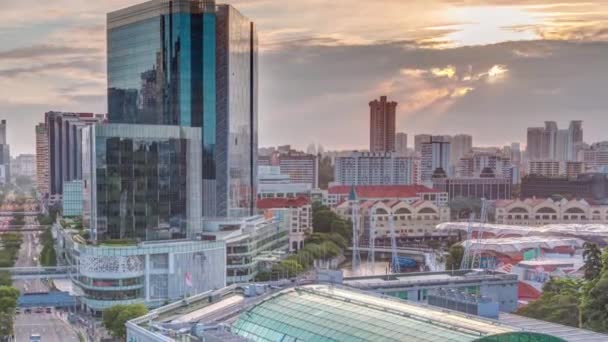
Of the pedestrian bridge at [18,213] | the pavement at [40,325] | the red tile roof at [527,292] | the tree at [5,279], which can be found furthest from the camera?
the pedestrian bridge at [18,213]

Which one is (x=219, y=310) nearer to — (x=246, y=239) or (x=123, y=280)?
(x=123, y=280)

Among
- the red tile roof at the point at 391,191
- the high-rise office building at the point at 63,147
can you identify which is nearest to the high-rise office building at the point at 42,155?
the high-rise office building at the point at 63,147

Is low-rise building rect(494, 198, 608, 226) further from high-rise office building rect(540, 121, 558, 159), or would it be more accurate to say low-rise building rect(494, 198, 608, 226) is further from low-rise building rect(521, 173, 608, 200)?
high-rise office building rect(540, 121, 558, 159)

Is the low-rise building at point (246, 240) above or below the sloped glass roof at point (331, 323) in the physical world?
below

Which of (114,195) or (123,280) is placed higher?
(114,195)

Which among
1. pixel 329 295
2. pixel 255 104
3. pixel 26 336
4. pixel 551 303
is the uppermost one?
pixel 255 104

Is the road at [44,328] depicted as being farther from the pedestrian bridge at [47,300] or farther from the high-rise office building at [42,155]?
the high-rise office building at [42,155]

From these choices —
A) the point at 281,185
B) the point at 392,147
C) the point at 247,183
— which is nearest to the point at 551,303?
the point at 247,183
